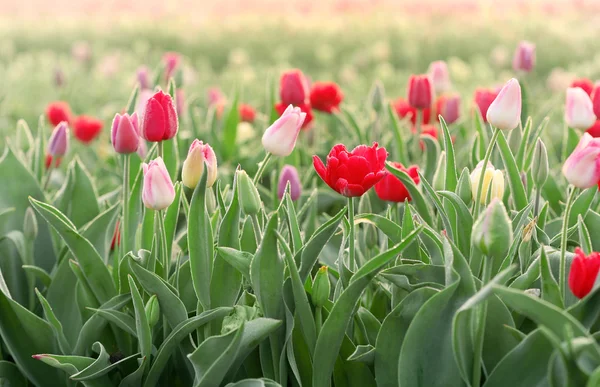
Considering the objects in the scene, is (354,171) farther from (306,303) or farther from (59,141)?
(59,141)

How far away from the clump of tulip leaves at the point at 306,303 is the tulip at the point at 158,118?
0.13 meters

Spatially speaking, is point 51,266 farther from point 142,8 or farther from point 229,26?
point 142,8

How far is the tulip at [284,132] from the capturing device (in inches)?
48.0

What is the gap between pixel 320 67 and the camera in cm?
666

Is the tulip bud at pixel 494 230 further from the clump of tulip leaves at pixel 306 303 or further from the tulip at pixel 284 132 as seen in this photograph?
the tulip at pixel 284 132

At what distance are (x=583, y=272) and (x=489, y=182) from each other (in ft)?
0.99

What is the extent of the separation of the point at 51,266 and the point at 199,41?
6.04 m

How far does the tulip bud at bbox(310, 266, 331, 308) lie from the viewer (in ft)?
3.65

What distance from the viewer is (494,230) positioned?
0.95m

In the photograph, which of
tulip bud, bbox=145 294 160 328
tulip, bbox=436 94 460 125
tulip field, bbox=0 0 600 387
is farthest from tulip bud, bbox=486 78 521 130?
tulip, bbox=436 94 460 125

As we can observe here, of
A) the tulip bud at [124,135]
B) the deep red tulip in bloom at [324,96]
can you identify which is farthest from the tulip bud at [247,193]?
the deep red tulip in bloom at [324,96]

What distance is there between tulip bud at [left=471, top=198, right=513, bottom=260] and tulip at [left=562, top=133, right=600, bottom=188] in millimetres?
127

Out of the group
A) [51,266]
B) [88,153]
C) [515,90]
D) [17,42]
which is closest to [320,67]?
[17,42]

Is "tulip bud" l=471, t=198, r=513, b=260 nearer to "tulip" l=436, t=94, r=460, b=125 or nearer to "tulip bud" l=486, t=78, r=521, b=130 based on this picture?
"tulip bud" l=486, t=78, r=521, b=130
